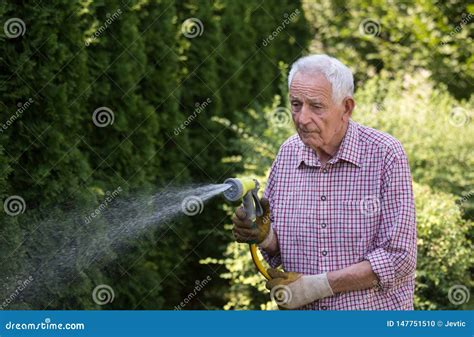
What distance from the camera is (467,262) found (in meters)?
5.65

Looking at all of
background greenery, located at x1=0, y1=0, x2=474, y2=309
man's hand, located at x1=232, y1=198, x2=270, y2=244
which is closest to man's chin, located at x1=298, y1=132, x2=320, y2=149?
man's hand, located at x1=232, y1=198, x2=270, y2=244

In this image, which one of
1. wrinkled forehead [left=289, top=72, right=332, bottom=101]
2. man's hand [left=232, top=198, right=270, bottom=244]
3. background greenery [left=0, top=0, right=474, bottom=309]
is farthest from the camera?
background greenery [left=0, top=0, right=474, bottom=309]

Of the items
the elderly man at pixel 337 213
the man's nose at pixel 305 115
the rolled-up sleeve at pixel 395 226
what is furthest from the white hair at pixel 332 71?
Answer: the rolled-up sleeve at pixel 395 226

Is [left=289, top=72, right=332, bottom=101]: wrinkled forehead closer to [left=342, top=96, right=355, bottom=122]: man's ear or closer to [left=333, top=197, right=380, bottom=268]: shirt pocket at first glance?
[left=342, top=96, right=355, bottom=122]: man's ear

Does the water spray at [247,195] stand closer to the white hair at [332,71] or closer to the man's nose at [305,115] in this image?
the man's nose at [305,115]

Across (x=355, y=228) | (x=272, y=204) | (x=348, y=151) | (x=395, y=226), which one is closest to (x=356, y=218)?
(x=355, y=228)

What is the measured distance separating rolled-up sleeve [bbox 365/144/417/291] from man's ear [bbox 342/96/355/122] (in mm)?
234

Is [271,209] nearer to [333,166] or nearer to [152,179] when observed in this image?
[333,166]

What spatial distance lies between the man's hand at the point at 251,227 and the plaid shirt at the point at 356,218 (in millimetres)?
Result: 72

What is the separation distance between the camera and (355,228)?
3232 millimetres

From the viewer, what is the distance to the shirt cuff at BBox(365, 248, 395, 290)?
3.13m

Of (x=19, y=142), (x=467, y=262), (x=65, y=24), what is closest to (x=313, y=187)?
(x=19, y=142)

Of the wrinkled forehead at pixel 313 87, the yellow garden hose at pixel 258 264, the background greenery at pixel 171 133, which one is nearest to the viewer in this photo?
the wrinkled forehead at pixel 313 87

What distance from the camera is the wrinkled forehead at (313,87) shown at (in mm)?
3131
